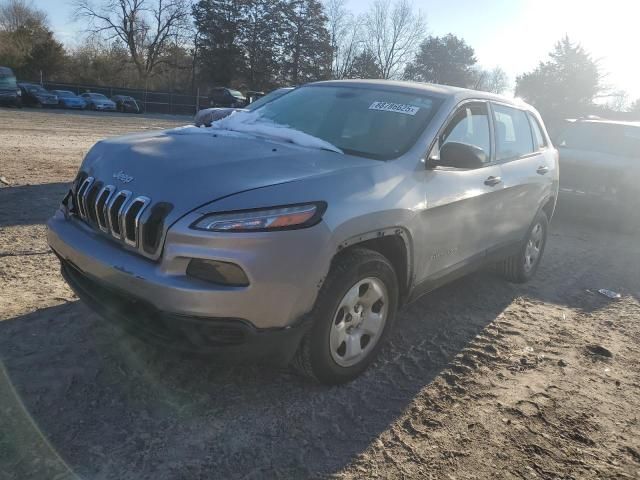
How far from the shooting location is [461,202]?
381 cm

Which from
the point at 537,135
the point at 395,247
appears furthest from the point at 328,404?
the point at 537,135

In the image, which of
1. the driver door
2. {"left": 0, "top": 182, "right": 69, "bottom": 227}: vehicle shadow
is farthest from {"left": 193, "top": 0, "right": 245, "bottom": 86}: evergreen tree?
the driver door

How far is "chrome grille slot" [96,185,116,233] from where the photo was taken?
9.48ft

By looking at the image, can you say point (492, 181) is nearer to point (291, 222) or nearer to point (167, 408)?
point (291, 222)

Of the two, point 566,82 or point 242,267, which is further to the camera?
point 566,82

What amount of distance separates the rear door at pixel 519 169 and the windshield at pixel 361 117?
112 centimetres

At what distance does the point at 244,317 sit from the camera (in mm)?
2570

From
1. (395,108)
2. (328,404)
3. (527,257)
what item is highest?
(395,108)

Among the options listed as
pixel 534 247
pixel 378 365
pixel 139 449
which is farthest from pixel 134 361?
pixel 534 247

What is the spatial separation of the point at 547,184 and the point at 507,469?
11.9ft

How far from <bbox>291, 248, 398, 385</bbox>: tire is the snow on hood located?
2.91 ft

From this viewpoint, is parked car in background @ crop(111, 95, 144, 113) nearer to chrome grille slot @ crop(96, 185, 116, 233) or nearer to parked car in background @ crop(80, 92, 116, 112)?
parked car in background @ crop(80, 92, 116, 112)

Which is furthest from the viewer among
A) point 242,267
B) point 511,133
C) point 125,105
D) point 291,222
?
point 125,105

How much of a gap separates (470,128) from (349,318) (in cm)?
195
